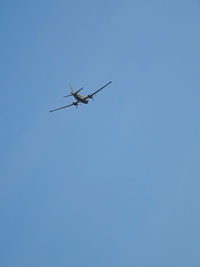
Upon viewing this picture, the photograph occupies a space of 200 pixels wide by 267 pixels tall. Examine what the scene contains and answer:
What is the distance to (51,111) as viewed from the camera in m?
103

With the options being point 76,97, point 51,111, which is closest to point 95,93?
point 76,97

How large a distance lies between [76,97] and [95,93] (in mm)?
5610

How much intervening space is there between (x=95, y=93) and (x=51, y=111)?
14.6 m

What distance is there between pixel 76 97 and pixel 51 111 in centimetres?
916

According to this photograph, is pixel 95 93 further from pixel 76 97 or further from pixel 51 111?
pixel 51 111

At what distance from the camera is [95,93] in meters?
98.9

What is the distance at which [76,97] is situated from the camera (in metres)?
99.8
